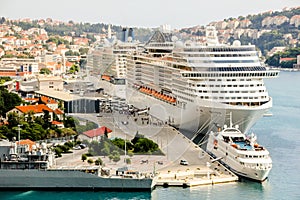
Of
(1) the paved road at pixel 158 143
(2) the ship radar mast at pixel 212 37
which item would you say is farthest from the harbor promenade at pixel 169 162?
(2) the ship radar mast at pixel 212 37

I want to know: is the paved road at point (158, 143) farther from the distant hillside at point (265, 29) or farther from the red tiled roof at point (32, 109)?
the distant hillside at point (265, 29)

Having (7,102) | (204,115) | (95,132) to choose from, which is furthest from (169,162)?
(7,102)

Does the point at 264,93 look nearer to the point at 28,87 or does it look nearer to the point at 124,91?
the point at 124,91

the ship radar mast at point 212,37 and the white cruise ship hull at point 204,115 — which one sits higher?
the ship radar mast at point 212,37

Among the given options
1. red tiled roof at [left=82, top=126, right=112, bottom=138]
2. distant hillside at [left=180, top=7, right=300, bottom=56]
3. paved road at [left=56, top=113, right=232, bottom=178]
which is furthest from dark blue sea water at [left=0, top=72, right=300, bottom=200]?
distant hillside at [left=180, top=7, right=300, bottom=56]

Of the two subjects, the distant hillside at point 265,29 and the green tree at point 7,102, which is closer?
the green tree at point 7,102

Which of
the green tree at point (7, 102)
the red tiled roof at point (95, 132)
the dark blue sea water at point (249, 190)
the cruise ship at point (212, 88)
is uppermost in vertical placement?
the cruise ship at point (212, 88)

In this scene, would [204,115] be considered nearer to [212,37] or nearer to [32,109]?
[212,37]

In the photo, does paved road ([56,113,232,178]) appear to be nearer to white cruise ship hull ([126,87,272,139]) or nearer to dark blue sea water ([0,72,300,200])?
white cruise ship hull ([126,87,272,139])
